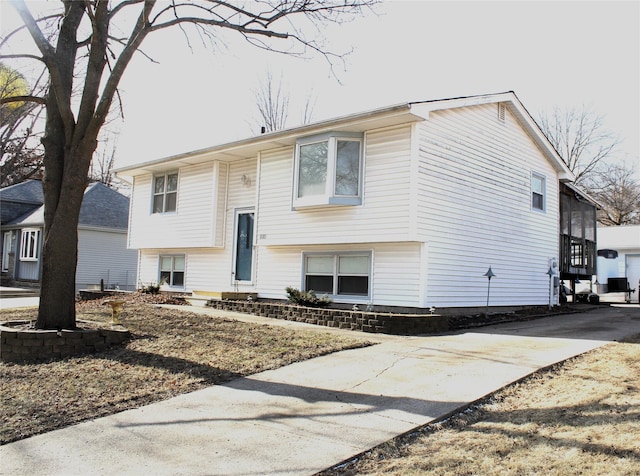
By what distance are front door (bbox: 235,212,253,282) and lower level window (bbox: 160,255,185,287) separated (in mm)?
2704

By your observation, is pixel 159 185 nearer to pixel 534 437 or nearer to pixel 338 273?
pixel 338 273

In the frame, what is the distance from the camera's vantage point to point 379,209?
12172 millimetres

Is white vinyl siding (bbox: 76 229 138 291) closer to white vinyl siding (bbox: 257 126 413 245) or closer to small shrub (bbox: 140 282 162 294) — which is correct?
small shrub (bbox: 140 282 162 294)

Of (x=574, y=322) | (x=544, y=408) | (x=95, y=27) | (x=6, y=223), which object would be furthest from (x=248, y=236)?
(x=6, y=223)

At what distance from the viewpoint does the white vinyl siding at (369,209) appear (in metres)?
11.9

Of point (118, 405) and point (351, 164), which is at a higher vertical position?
point (351, 164)

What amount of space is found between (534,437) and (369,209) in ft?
26.9

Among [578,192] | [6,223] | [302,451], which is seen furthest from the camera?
[6,223]

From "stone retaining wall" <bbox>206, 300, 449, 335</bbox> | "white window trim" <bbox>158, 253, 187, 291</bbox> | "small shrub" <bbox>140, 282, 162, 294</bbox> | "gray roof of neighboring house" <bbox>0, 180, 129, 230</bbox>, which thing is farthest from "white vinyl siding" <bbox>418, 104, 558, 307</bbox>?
"gray roof of neighboring house" <bbox>0, 180, 129, 230</bbox>

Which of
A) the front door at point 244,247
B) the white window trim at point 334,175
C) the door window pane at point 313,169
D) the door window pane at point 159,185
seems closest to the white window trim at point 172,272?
the door window pane at point 159,185

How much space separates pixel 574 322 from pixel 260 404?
966 cm

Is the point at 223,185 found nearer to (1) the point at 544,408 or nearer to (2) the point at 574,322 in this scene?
(2) the point at 574,322

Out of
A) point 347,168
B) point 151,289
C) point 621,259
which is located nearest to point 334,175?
point 347,168

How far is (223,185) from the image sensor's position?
16.5 meters
